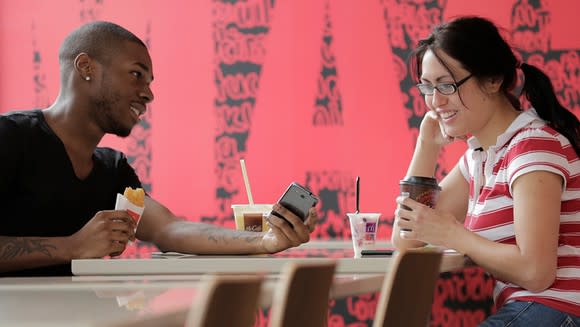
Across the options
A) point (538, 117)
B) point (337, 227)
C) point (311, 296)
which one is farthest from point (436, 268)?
point (337, 227)

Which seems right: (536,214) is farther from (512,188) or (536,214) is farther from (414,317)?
(414,317)

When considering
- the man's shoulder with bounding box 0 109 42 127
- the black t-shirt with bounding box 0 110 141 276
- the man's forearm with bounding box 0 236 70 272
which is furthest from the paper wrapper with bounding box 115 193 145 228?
the man's shoulder with bounding box 0 109 42 127

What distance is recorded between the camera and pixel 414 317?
1.38 m

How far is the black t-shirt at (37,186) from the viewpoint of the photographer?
101 inches

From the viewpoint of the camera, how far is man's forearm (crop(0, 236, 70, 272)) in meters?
2.26

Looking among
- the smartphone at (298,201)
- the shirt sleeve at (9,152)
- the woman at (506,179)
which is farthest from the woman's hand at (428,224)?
the shirt sleeve at (9,152)

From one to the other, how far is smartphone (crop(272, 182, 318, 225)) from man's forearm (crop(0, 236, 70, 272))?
573 mm

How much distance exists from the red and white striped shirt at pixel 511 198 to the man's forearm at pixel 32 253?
1.14m

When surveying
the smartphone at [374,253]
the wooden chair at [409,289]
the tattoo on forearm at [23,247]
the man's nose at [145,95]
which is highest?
the man's nose at [145,95]

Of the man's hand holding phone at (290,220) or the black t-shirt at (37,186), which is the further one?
the black t-shirt at (37,186)

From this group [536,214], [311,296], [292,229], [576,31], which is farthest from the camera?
[576,31]

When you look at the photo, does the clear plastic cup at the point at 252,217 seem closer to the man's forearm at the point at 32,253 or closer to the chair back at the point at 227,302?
the man's forearm at the point at 32,253

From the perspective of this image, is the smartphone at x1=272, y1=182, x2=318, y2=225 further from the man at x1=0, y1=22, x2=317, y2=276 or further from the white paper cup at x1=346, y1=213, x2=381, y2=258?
the white paper cup at x1=346, y1=213, x2=381, y2=258

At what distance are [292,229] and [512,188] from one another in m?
0.59
